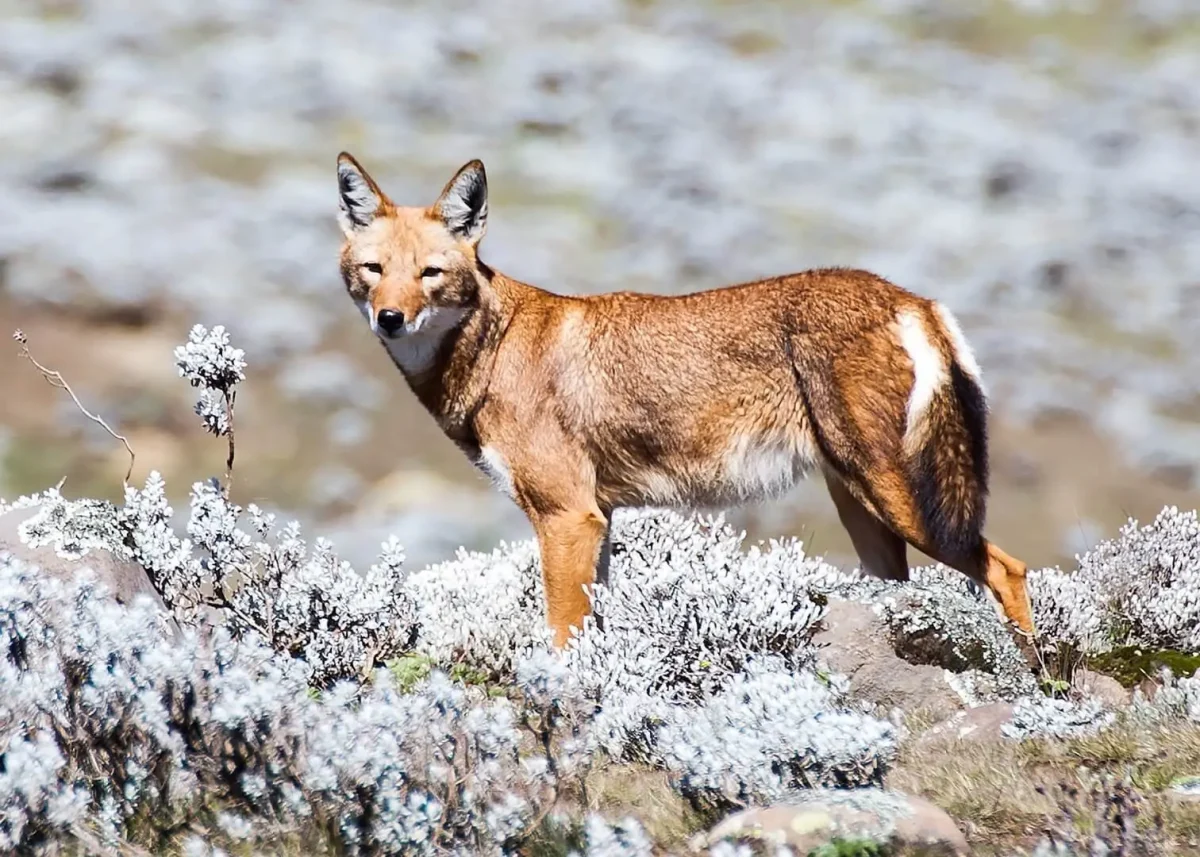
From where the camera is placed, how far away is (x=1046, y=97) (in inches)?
1151

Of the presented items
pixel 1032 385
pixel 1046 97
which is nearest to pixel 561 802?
pixel 1032 385

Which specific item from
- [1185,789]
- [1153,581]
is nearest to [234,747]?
→ [1185,789]

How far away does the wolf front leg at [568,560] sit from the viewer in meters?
6.27

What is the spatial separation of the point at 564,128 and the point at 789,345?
21.3m

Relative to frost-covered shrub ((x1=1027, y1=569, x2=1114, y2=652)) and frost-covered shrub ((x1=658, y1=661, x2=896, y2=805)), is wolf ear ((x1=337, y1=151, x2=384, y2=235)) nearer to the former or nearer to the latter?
frost-covered shrub ((x1=658, y1=661, x2=896, y2=805))

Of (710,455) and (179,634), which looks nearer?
(179,634)

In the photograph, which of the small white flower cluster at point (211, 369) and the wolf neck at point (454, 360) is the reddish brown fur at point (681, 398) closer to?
the wolf neck at point (454, 360)

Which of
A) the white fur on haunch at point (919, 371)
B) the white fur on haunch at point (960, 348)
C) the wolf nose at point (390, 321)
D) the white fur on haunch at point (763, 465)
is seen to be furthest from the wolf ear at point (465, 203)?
the white fur on haunch at point (960, 348)

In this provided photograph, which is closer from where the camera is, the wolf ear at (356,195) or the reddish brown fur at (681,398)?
the reddish brown fur at (681,398)

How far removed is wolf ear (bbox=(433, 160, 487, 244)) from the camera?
6684 millimetres

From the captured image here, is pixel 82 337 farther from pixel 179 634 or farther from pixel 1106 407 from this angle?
pixel 179 634

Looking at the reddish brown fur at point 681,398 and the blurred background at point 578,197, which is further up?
the blurred background at point 578,197

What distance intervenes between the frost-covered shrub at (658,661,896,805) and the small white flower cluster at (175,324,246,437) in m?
2.40

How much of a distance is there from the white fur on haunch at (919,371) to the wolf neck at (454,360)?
1851 millimetres
